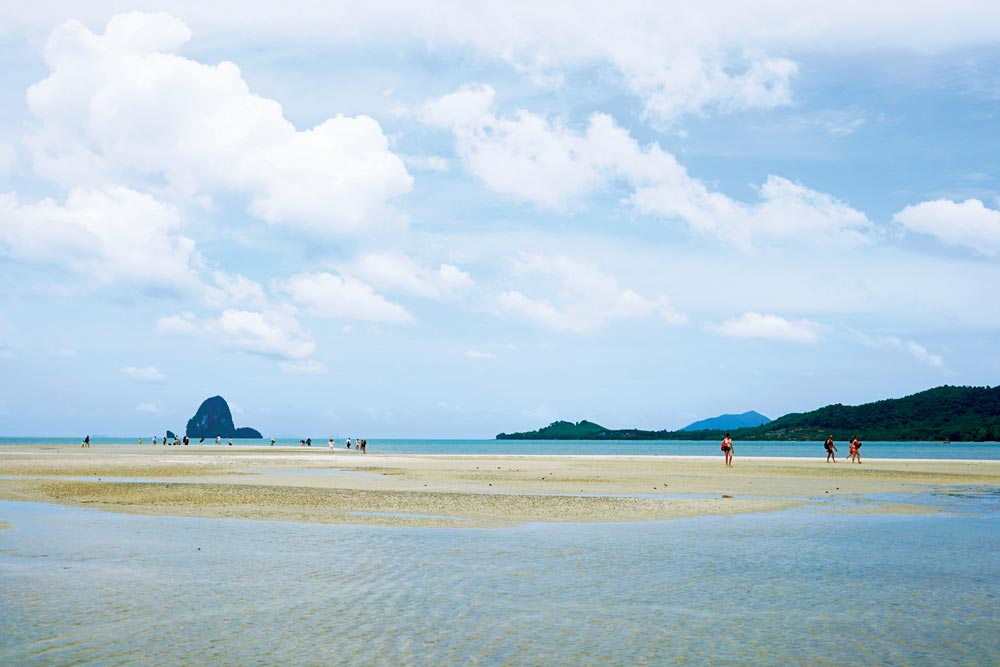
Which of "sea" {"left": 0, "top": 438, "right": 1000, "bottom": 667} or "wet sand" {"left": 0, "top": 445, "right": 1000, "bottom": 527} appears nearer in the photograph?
"sea" {"left": 0, "top": 438, "right": 1000, "bottom": 667}

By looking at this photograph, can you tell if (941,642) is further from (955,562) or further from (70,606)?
(70,606)

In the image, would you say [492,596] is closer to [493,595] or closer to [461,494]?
[493,595]

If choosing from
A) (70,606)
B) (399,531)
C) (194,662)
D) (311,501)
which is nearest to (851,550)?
(399,531)

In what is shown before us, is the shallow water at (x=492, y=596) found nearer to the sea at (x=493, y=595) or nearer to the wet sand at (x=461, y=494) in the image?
the sea at (x=493, y=595)

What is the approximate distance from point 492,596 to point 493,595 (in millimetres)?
88

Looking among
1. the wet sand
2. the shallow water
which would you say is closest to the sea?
the shallow water

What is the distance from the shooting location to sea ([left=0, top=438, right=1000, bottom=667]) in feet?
38.2

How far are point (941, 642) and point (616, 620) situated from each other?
4.88m

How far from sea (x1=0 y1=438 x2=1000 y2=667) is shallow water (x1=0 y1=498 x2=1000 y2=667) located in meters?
0.06

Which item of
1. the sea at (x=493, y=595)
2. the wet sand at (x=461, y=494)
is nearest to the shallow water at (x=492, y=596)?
the sea at (x=493, y=595)

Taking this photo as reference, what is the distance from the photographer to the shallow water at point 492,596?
459 inches

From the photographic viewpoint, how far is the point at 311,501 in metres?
33.1

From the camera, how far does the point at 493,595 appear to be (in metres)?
15.2

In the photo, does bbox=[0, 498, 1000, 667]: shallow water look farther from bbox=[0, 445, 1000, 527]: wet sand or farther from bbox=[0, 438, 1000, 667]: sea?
bbox=[0, 445, 1000, 527]: wet sand
